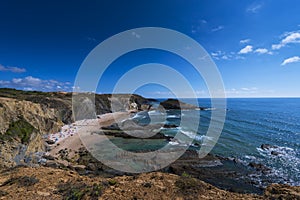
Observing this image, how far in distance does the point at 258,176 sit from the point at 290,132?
84.8 feet

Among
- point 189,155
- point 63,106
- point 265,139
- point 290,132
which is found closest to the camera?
point 189,155

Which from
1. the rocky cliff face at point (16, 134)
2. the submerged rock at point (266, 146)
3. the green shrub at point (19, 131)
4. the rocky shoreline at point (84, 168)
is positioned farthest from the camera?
the submerged rock at point (266, 146)

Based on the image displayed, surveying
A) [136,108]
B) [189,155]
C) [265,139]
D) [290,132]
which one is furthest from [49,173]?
[136,108]

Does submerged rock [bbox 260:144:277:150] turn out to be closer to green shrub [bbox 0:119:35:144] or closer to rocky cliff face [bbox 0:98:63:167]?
rocky cliff face [bbox 0:98:63:167]

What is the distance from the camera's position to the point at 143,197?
667cm

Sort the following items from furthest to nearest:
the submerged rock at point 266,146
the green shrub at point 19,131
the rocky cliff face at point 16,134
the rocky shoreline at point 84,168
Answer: the submerged rock at point 266,146 → the green shrub at point 19,131 → the rocky cliff face at point 16,134 → the rocky shoreline at point 84,168

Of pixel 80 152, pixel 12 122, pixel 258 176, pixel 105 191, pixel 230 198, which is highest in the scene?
pixel 12 122

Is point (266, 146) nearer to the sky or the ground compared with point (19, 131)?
nearer to the ground

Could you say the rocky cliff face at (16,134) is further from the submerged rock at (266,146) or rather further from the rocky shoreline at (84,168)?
the submerged rock at (266,146)

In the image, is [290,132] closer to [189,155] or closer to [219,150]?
[219,150]

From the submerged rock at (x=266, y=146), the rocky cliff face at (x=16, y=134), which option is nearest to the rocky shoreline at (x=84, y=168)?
the rocky cliff face at (x=16, y=134)

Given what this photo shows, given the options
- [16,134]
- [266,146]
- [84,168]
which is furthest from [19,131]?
[266,146]

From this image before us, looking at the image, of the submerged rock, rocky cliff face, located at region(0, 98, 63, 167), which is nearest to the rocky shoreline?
rocky cliff face, located at region(0, 98, 63, 167)

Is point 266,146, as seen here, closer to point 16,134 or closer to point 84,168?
point 84,168
